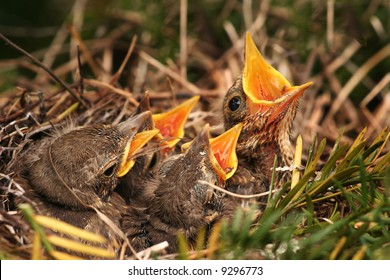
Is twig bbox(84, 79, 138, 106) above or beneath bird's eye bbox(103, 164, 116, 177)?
above

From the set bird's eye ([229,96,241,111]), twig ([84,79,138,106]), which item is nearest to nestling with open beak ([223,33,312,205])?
bird's eye ([229,96,241,111])

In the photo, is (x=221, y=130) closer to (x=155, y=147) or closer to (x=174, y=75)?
(x=155, y=147)

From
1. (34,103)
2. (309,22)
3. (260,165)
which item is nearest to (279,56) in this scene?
(309,22)

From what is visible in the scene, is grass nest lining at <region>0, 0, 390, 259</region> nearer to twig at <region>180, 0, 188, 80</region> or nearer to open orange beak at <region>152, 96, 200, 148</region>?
twig at <region>180, 0, 188, 80</region>

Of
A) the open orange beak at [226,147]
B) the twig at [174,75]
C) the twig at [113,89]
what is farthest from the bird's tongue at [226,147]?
the twig at [174,75]

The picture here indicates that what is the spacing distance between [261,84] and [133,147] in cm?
52

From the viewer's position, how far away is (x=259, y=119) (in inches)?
87.4

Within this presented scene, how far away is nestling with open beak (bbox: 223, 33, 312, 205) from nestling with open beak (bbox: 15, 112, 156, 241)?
401 millimetres

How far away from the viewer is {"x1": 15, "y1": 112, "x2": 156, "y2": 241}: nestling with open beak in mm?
1979

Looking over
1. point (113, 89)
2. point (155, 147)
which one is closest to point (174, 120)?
point (155, 147)

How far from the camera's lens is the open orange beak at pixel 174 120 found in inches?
95.8

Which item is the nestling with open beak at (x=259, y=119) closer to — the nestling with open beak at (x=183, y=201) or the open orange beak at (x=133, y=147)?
the nestling with open beak at (x=183, y=201)

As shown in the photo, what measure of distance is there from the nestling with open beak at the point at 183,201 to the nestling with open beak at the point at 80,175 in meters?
0.10
